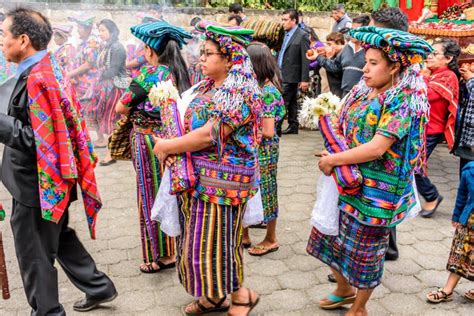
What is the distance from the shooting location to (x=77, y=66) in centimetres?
759

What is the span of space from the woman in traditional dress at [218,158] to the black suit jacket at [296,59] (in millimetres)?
5120

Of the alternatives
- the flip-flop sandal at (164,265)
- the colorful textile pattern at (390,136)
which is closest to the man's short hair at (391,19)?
the colorful textile pattern at (390,136)

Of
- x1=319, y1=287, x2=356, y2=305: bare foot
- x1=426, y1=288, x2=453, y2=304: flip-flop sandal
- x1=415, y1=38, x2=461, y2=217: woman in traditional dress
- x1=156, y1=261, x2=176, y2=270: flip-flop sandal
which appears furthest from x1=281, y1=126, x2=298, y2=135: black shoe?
x1=319, y1=287, x2=356, y2=305: bare foot

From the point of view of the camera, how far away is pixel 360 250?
9.95 ft

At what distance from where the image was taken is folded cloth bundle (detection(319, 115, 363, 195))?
2.90 meters

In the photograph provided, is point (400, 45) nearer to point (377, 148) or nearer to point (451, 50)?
point (377, 148)

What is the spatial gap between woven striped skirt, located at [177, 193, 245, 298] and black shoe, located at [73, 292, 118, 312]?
22.8 inches

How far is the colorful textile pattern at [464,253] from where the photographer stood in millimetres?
3445

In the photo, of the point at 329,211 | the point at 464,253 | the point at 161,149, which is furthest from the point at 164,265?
the point at 464,253

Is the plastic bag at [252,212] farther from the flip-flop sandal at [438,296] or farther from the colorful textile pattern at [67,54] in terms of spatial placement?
the colorful textile pattern at [67,54]

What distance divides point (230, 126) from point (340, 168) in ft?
2.28

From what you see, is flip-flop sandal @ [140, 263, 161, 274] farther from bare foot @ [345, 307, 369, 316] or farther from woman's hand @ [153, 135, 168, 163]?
bare foot @ [345, 307, 369, 316]

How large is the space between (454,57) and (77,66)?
5.27m

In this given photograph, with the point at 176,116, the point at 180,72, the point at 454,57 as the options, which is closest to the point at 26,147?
the point at 176,116
